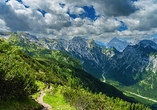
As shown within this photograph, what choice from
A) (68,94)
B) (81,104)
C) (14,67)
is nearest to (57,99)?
(68,94)

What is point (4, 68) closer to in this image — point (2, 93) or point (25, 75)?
point (2, 93)

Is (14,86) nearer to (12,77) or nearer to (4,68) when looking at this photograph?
(12,77)

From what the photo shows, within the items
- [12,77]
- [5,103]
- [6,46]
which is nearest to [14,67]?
[12,77]

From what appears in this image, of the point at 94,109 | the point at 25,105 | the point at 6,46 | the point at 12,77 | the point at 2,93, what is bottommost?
the point at 94,109

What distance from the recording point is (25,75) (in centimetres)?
6106

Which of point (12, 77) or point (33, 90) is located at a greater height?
point (12, 77)

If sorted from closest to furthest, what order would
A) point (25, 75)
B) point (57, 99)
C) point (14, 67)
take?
point (14, 67) → point (25, 75) → point (57, 99)

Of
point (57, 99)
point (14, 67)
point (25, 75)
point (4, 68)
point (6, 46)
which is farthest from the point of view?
point (6, 46)

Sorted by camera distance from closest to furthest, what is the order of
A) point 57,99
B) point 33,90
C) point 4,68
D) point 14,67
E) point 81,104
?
point 4,68 < point 14,67 < point 33,90 < point 81,104 < point 57,99

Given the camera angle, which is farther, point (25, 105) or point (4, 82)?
point (25, 105)

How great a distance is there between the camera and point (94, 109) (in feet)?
307

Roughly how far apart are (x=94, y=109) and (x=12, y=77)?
49.6 meters

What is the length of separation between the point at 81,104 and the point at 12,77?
151 ft

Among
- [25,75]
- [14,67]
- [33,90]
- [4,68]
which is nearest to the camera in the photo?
[4,68]
